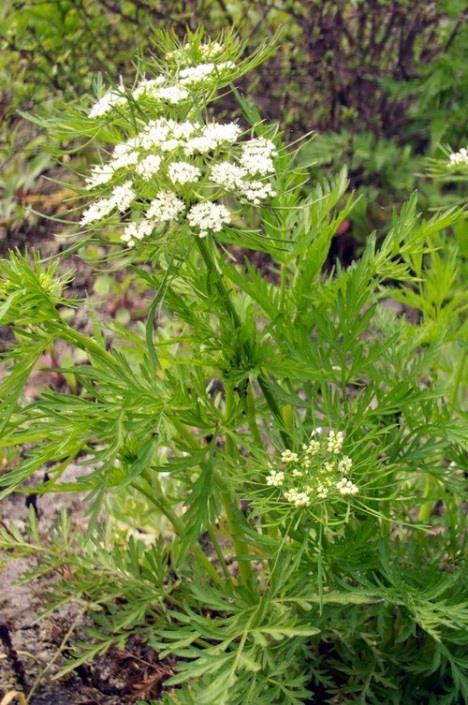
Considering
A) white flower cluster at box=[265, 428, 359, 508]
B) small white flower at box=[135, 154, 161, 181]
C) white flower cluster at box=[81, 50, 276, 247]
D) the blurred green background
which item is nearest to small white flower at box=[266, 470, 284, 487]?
white flower cluster at box=[265, 428, 359, 508]

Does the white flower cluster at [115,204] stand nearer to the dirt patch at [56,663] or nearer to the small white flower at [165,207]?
the small white flower at [165,207]

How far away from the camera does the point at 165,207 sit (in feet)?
4.33

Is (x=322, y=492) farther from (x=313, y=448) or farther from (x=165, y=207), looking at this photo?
(x=165, y=207)

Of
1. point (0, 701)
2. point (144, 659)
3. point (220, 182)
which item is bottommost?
point (144, 659)

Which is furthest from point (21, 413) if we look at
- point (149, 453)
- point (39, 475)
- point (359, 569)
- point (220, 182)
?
point (39, 475)

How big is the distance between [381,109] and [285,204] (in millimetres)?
1993

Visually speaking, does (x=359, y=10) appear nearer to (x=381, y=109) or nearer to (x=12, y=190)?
(x=381, y=109)

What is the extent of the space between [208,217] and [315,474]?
0.48 metres

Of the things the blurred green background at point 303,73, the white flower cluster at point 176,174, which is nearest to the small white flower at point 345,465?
the white flower cluster at point 176,174

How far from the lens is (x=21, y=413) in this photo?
1574 mm

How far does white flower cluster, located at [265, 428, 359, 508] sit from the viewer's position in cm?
146

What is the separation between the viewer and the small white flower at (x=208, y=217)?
4.27 feet

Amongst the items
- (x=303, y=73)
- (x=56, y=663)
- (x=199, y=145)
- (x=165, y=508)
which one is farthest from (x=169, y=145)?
(x=303, y=73)

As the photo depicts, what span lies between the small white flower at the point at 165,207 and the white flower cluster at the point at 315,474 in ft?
1.46
